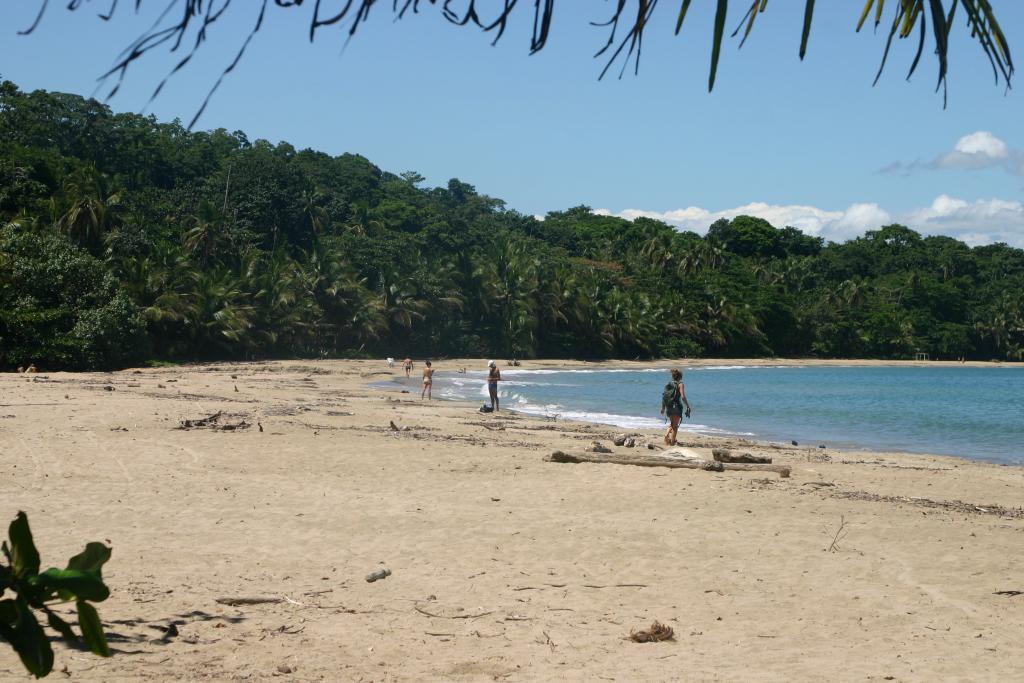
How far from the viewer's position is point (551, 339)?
68.4m

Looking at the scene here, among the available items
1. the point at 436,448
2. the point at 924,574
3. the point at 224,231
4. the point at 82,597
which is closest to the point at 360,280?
the point at 224,231

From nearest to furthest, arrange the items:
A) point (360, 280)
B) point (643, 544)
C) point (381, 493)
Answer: point (643, 544)
point (381, 493)
point (360, 280)

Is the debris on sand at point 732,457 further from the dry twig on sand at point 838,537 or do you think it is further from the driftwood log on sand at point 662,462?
the dry twig on sand at point 838,537

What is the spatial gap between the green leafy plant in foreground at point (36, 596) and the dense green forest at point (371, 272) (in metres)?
18.2

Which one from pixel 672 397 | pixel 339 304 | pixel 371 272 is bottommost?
pixel 672 397

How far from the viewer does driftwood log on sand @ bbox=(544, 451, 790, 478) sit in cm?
1298

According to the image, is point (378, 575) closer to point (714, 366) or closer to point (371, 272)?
point (371, 272)

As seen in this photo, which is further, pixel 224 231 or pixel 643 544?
pixel 224 231

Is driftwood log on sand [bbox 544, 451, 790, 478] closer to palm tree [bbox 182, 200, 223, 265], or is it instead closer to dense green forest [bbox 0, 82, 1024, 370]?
dense green forest [bbox 0, 82, 1024, 370]

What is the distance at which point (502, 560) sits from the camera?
8.02 m

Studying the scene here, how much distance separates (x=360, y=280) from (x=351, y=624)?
54.1 metres

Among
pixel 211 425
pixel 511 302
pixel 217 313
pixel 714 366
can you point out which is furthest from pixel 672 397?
pixel 714 366

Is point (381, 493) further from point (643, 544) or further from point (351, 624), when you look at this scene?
point (351, 624)

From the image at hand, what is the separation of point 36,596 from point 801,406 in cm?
3444
